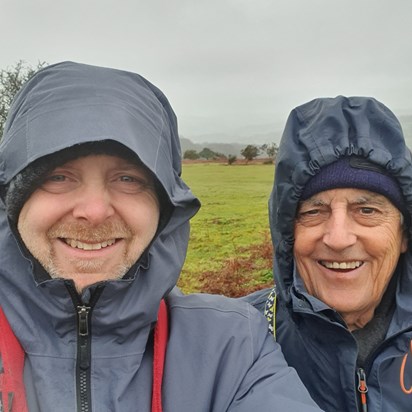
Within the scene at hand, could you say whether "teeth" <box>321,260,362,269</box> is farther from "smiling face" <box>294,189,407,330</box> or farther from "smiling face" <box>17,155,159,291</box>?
"smiling face" <box>17,155,159,291</box>

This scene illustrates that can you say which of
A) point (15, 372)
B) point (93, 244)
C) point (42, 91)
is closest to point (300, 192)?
point (93, 244)

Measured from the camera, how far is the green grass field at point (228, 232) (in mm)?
9867

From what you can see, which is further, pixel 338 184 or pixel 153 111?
pixel 338 184

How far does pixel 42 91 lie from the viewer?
214 centimetres

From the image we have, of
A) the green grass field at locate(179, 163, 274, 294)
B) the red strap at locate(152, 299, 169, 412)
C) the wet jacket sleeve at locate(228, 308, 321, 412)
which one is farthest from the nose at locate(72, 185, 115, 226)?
the green grass field at locate(179, 163, 274, 294)

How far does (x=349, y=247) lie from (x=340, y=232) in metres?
0.11

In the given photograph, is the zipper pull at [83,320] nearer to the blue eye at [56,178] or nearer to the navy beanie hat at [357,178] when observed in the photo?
the blue eye at [56,178]

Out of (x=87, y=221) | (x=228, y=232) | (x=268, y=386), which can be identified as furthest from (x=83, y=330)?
(x=228, y=232)

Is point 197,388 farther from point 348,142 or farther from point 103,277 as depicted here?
point 348,142

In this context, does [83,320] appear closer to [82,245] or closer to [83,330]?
[83,330]

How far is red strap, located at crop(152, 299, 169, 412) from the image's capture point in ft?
6.33

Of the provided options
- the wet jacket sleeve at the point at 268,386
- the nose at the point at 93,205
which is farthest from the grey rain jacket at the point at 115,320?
the nose at the point at 93,205

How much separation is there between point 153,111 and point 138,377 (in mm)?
1197

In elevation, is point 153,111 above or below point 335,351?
above
